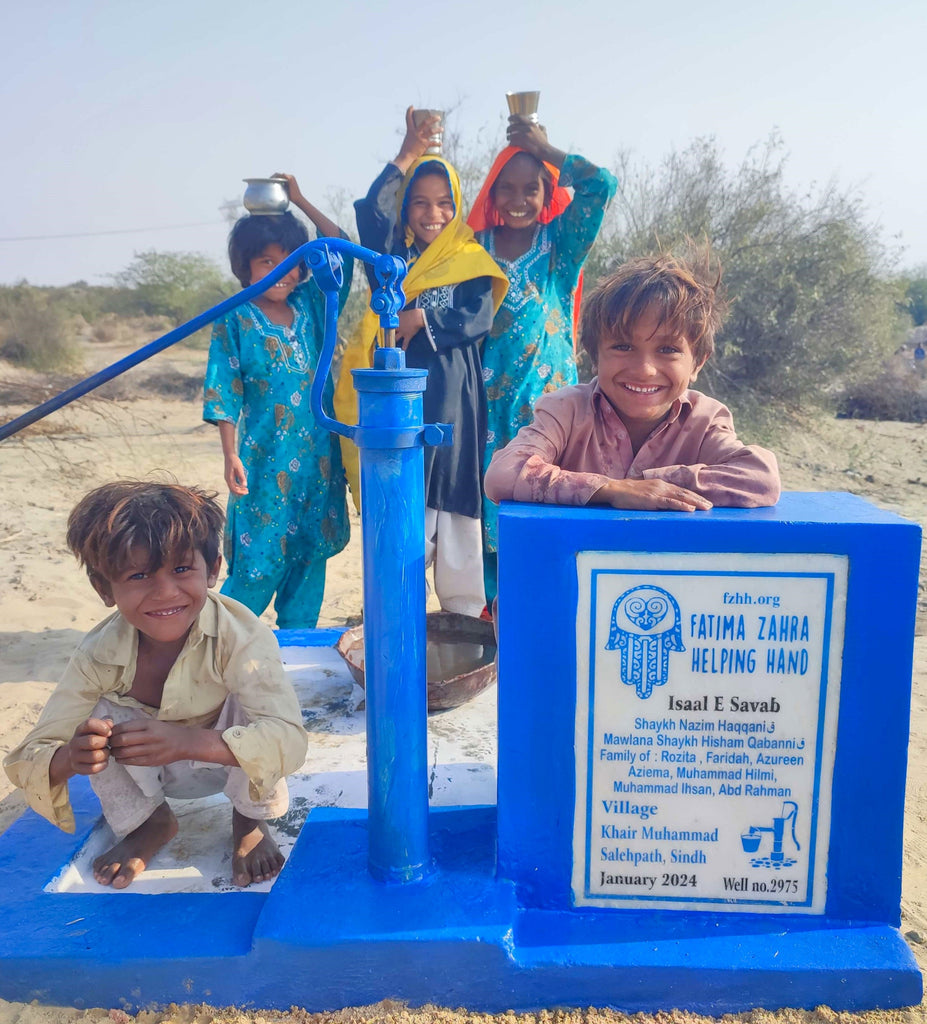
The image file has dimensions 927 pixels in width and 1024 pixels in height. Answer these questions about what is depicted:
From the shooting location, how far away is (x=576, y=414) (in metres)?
2.10

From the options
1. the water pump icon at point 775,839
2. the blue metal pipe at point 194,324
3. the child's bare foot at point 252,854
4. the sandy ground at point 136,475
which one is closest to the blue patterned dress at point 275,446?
the sandy ground at point 136,475

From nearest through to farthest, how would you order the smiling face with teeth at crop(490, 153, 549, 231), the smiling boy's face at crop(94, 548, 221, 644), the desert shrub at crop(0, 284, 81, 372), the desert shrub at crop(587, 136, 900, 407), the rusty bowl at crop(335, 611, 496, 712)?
the smiling boy's face at crop(94, 548, 221, 644), the rusty bowl at crop(335, 611, 496, 712), the smiling face with teeth at crop(490, 153, 549, 231), the desert shrub at crop(587, 136, 900, 407), the desert shrub at crop(0, 284, 81, 372)

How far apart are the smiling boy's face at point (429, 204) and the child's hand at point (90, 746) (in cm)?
226

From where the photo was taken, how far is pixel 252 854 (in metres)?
1.99

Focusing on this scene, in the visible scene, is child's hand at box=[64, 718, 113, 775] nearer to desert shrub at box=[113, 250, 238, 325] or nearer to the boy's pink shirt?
the boy's pink shirt

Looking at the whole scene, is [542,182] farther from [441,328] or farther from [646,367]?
[646,367]

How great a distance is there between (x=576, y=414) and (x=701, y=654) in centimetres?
67

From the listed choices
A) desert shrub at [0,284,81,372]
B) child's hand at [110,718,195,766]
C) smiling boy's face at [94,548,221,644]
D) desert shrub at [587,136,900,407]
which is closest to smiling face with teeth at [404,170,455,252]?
smiling boy's face at [94,548,221,644]

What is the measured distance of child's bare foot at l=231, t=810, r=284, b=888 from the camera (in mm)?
1962

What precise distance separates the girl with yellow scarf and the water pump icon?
173 cm

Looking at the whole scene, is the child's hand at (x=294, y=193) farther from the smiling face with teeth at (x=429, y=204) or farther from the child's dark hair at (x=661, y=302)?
the child's dark hair at (x=661, y=302)

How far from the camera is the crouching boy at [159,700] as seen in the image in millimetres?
1859

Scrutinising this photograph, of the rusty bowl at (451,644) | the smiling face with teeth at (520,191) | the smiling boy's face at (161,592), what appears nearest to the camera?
the smiling boy's face at (161,592)

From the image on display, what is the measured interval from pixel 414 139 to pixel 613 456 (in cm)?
202
